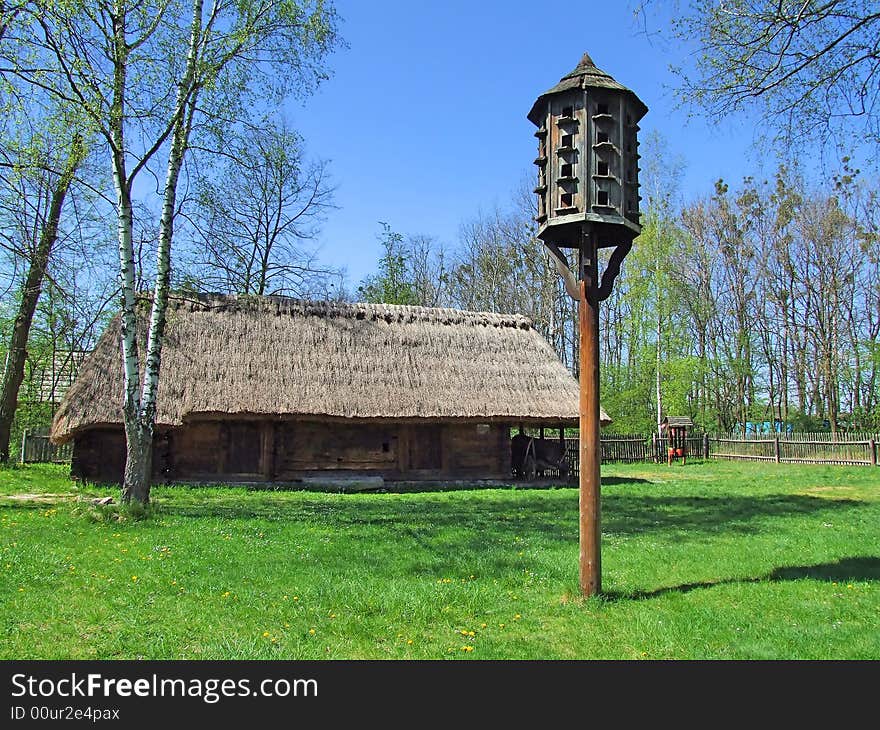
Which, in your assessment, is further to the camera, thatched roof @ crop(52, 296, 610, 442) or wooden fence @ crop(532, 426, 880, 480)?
wooden fence @ crop(532, 426, 880, 480)

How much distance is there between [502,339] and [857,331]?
22786 millimetres

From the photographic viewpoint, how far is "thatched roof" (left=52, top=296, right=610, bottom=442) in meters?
17.2

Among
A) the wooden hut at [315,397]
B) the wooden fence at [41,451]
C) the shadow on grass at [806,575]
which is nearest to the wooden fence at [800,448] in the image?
the wooden hut at [315,397]

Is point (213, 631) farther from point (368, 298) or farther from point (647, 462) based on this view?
point (368, 298)

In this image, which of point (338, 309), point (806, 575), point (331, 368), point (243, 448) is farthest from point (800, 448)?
point (806, 575)

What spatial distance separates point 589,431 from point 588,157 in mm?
2648

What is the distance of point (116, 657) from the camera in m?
4.50

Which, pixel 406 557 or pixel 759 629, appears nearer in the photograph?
pixel 759 629

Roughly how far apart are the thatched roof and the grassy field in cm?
537

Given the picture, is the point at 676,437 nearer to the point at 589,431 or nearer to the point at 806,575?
the point at 806,575

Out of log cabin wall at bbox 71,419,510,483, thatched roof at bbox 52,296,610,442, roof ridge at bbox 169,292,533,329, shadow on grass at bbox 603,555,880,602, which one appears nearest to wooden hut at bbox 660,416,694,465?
thatched roof at bbox 52,296,610,442

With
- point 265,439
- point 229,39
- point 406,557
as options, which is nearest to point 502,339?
point 265,439

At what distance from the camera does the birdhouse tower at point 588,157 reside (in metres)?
6.51

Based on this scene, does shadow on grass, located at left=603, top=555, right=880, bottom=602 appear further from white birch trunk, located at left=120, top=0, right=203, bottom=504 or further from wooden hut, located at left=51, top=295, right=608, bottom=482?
wooden hut, located at left=51, top=295, right=608, bottom=482
